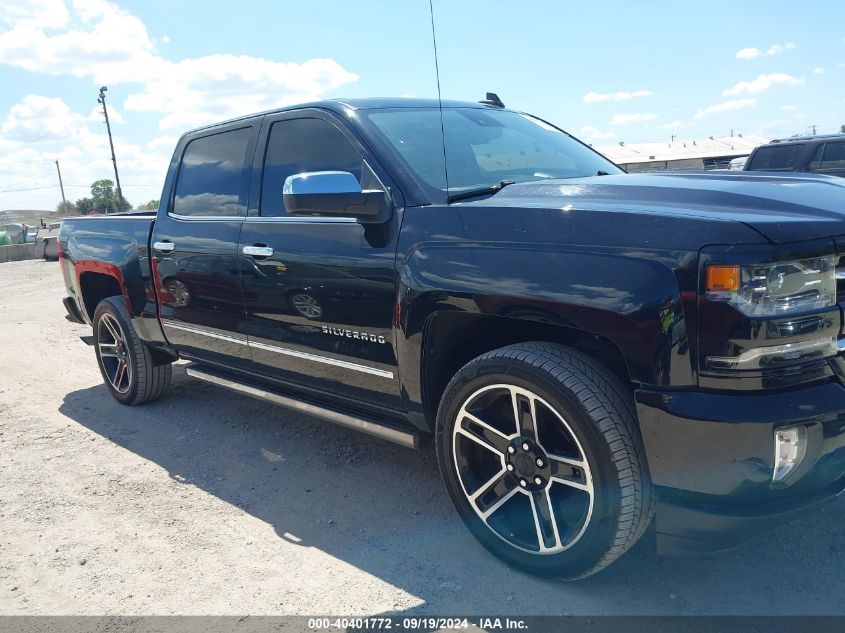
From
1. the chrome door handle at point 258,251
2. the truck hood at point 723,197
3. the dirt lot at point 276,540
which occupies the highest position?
the truck hood at point 723,197

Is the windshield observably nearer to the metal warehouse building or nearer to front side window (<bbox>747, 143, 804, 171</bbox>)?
front side window (<bbox>747, 143, 804, 171</bbox>)

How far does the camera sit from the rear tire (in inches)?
206

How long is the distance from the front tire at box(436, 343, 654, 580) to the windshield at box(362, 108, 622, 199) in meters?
0.91

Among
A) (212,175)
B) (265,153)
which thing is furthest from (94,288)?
(265,153)

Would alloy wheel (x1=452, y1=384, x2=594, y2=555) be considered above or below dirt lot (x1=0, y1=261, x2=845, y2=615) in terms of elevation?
above

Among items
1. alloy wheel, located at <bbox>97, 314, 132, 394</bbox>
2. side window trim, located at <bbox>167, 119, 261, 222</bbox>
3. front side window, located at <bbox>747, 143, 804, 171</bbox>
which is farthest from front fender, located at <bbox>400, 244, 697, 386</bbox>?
front side window, located at <bbox>747, 143, 804, 171</bbox>

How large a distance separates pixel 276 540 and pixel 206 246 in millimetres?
1790

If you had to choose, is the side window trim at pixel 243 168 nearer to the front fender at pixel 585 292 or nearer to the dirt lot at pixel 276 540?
the dirt lot at pixel 276 540

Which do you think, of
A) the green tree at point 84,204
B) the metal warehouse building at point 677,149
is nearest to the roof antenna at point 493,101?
the metal warehouse building at point 677,149

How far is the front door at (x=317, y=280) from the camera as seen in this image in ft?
10.3

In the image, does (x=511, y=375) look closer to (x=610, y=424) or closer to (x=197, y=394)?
(x=610, y=424)

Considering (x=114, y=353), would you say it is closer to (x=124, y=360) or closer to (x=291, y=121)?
(x=124, y=360)

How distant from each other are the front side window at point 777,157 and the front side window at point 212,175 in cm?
959

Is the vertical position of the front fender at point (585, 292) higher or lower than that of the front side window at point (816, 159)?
lower
